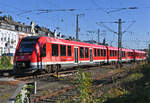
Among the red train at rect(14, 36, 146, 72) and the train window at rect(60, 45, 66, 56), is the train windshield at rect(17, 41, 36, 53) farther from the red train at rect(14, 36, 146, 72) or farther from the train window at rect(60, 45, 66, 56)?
the train window at rect(60, 45, 66, 56)

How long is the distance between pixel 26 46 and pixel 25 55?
81cm

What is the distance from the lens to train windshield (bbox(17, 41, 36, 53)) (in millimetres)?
15781

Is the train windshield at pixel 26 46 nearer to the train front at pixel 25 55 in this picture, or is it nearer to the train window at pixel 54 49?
the train front at pixel 25 55

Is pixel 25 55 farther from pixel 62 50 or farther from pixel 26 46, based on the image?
pixel 62 50

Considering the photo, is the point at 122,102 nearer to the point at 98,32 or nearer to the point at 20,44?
the point at 20,44

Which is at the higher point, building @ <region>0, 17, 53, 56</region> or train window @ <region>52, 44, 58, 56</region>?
building @ <region>0, 17, 53, 56</region>

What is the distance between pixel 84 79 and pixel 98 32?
42.2 meters

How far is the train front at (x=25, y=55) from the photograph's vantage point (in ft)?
50.3

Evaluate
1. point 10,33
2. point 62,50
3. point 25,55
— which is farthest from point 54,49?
point 10,33

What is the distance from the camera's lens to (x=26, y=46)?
53.1ft

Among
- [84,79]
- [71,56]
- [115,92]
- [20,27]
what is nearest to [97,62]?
[71,56]

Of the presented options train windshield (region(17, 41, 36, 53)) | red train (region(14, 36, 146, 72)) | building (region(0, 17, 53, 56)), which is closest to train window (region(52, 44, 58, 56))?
red train (region(14, 36, 146, 72))

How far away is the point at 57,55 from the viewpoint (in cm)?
1772

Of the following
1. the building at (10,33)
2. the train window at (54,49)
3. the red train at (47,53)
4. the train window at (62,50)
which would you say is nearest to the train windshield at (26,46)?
the red train at (47,53)
